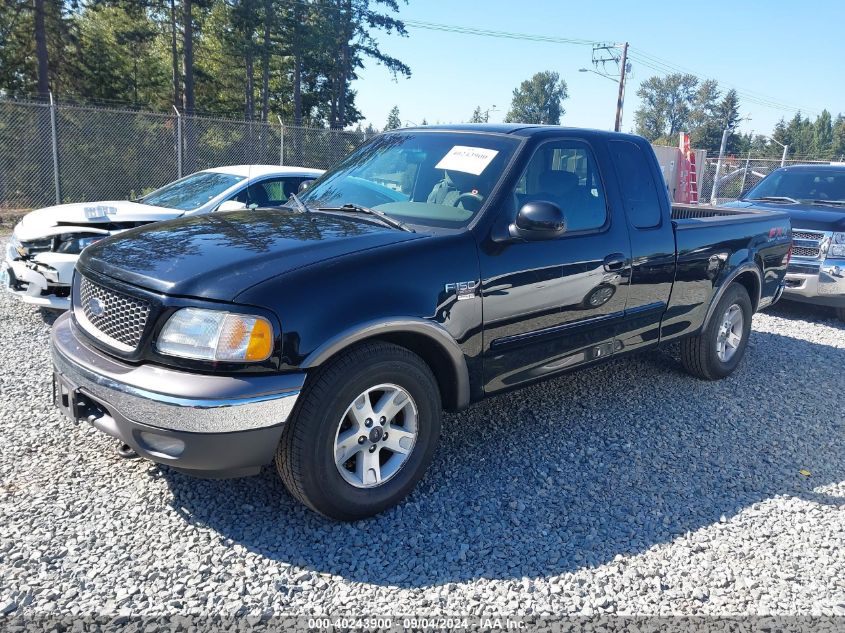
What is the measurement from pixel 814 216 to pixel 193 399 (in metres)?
7.75

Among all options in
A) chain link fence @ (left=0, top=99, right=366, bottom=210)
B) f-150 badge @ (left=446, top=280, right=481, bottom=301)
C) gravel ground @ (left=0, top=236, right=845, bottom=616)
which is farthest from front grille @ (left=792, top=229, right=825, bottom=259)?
chain link fence @ (left=0, top=99, right=366, bottom=210)

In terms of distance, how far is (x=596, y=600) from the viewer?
2.62 m

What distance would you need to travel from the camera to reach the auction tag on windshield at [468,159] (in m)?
3.65

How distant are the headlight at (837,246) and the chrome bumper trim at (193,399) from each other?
23.5ft

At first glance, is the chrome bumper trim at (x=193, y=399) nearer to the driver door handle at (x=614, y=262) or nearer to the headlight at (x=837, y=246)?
the driver door handle at (x=614, y=262)

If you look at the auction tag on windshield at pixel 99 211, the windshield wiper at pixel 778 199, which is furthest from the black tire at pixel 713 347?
the auction tag on windshield at pixel 99 211

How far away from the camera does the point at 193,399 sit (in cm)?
249

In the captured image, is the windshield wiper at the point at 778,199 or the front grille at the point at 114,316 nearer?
the front grille at the point at 114,316

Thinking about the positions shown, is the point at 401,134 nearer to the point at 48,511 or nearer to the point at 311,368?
the point at 311,368

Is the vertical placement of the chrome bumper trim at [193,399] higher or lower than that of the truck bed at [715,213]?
lower

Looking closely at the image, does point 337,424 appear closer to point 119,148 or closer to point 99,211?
point 99,211

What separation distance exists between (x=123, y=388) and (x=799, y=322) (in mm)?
7818

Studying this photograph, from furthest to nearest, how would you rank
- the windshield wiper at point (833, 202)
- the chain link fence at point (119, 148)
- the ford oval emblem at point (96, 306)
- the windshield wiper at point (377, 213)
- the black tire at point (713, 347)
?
the chain link fence at point (119, 148) < the windshield wiper at point (833, 202) < the black tire at point (713, 347) < the windshield wiper at point (377, 213) < the ford oval emblem at point (96, 306)

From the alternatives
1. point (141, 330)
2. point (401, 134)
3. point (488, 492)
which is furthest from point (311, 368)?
point (401, 134)
